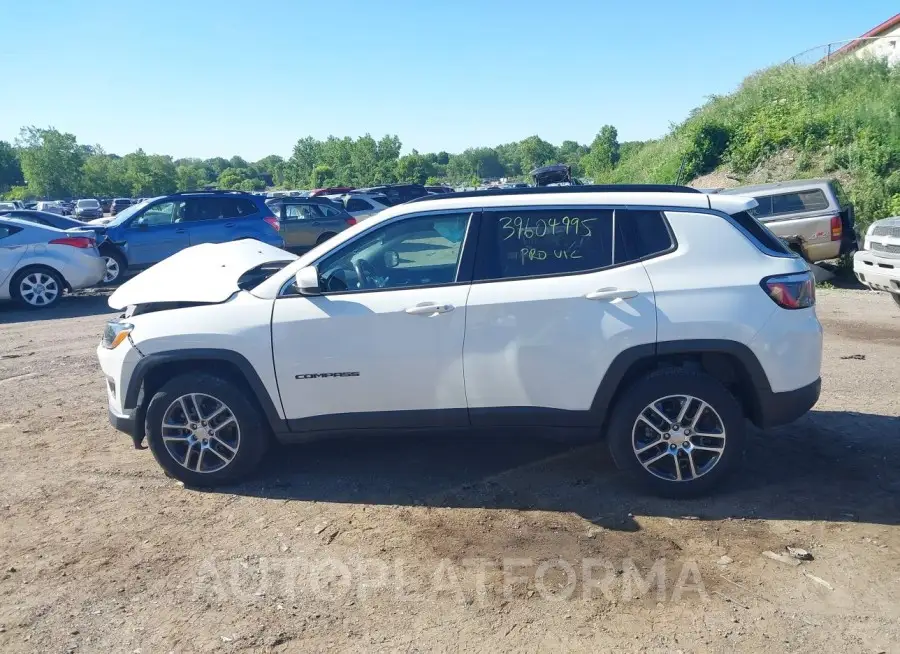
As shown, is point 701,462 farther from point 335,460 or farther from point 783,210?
point 783,210

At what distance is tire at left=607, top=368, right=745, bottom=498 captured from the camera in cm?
466

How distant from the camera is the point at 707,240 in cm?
472

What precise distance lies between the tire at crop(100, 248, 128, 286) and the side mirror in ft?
38.1

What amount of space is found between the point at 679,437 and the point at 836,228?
396 inches

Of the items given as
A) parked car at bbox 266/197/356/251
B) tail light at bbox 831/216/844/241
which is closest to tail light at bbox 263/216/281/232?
parked car at bbox 266/197/356/251

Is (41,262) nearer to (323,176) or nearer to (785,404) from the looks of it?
(785,404)

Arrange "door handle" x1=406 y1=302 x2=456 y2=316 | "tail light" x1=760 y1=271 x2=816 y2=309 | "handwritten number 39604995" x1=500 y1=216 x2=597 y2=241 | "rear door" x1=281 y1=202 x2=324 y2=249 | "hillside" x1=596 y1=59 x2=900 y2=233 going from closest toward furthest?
1. "tail light" x1=760 y1=271 x2=816 y2=309
2. "door handle" x1=406 y1=302 x2=456 y2=316
3. "handwritten number 39604995" x1=500 y1=216 x2=597 y2=241
4. "hillside" x1=596 y1=59 x2=900 y2=233
5. "rear door" x1=281 y1=202 x2=324 y2=249

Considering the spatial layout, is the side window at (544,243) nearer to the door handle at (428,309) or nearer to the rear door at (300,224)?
the door handle at (428,309)

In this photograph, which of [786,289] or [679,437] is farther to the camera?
[679,437]

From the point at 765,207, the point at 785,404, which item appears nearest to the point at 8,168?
the point at 765,207

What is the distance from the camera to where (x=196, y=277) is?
532 centimetres

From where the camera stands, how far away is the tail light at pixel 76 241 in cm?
1330

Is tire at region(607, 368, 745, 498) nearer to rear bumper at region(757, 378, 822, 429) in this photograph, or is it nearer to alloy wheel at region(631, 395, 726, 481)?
alloy wheel at region(631, 395, 726, 481)

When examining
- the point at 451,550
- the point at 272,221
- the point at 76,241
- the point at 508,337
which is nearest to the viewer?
the point at 451,550
